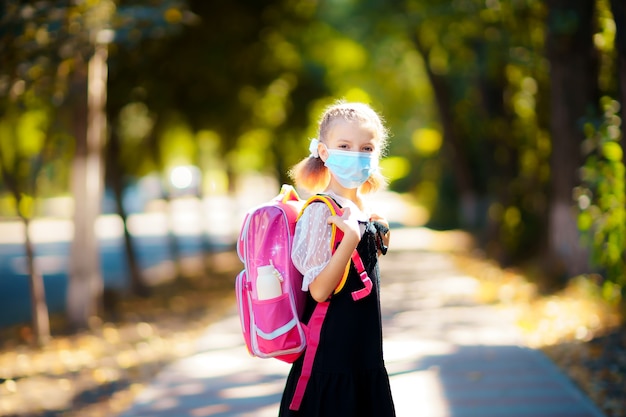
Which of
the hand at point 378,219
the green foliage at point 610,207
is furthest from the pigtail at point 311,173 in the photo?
the green foliage at point 610,207

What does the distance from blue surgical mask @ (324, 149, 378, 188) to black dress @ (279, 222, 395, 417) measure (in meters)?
0.19

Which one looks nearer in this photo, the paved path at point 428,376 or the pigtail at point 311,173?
the pigtail at point 311,173

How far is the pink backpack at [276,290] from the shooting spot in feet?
11.4

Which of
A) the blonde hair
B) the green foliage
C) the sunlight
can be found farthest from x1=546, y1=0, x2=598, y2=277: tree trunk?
the blonde hair

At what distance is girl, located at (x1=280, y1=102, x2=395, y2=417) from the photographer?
3453 millimetres

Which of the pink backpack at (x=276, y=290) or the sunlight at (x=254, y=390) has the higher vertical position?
the pink backpack at (x=276, y=290)

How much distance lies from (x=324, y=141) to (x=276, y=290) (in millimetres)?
636

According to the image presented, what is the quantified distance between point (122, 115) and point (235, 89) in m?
2.88

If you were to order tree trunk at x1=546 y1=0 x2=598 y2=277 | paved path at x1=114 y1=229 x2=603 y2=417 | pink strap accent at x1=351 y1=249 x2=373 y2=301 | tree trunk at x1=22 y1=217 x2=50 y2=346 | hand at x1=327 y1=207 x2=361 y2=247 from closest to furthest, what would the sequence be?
hand at x1=327 y1=207 x2=361 y2=247 < pink strap accent at x1=351 y1=249 x2=373 y2=301 < paved path at x1=114 y1=229 x2=603 y2=417 < tree trunk at x1=22 y1=217 x2=50 y2=346 < tree trunk at x1=546 y1=0 x2=598 y2=277

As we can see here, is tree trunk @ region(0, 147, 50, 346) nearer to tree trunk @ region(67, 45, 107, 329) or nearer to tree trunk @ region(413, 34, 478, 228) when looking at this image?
tree trunk @ region(67, 45, 107, 329)

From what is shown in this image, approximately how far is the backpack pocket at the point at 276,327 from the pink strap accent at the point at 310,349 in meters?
0.06

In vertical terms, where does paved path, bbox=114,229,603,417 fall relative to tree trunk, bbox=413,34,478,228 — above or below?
below

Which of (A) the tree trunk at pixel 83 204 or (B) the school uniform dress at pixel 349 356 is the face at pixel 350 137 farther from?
(A) the tree trunk at pixel 83 204

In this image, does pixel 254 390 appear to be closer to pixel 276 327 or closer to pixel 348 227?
pixel 276 327
